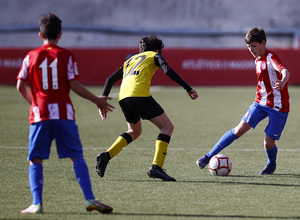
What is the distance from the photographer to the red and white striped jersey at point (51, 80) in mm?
4914

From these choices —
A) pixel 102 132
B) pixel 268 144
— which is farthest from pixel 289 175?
pixel 102 132

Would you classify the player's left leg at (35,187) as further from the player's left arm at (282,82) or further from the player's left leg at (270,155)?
the player's left leg at (270,155)

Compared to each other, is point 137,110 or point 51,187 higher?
point 137,110

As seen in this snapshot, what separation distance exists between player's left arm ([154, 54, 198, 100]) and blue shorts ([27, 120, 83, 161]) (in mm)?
1730

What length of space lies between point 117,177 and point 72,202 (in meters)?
1.37

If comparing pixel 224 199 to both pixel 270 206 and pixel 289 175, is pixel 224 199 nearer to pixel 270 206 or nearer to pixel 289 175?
pixel 270 206

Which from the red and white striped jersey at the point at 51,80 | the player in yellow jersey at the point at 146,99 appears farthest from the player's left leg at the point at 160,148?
the red and white striped jersey at the point at 51,80

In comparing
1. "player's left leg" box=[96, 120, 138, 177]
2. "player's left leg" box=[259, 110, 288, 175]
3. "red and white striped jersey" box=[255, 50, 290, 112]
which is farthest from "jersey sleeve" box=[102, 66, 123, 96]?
"player's left leg" box=[259, 110, 288, 175]

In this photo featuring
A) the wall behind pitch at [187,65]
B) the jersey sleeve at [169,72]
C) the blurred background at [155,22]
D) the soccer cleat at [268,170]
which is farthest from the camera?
the blurred background at [155,22]

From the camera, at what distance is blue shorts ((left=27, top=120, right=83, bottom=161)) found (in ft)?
16.2

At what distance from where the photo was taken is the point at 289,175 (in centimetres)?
687

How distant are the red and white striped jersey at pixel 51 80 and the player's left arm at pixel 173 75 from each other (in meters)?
1.63

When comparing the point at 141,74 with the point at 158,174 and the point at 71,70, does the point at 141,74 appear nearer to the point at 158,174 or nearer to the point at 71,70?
the point at 158,174

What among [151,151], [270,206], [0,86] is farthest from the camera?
[0,86]
